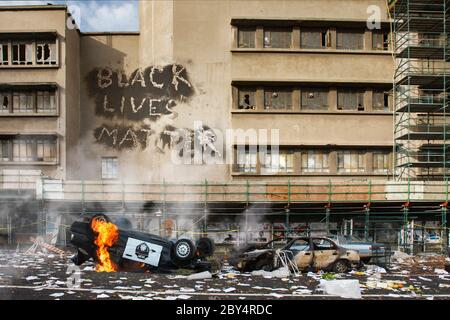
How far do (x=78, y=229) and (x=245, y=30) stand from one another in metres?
16.3

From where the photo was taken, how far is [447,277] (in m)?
16.9

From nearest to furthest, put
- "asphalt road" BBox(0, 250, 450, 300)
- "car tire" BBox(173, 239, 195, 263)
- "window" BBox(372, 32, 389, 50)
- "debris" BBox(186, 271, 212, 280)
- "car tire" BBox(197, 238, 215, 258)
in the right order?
"asphalt road" BBox(0, 250, 450, 300)
"debris" BBox(186, 271, 212, 280)
"car tire" BBox(173, 239, 195, 263)
"car tire" BBox(197, 238, 215, 258)
"window" BBox(372, 32, 389, 50)

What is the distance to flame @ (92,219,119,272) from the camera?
645 inches

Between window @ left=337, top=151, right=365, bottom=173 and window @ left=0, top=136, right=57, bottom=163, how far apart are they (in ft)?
54.3

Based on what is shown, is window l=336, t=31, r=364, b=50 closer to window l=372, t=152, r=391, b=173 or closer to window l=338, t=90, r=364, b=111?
window l=338, t=90, r=364, b=111

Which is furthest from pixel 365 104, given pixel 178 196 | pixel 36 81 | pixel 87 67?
pixel 36 81

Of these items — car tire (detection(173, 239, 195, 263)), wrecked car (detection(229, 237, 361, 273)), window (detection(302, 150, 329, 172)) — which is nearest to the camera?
car tire (detection(173, 239, 195, 263))

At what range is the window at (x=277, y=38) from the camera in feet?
91.4

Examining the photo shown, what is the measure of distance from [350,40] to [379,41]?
1.75 metres

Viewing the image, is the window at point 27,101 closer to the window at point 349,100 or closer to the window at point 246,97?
the window at point 246,97

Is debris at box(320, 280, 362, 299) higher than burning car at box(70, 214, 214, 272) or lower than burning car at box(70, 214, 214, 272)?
lower

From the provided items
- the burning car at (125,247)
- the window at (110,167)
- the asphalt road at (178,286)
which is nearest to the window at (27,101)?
the window at (110,167)

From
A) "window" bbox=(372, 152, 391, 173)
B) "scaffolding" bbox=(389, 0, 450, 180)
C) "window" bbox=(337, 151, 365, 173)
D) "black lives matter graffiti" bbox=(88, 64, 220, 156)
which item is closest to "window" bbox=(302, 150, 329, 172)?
"window" bbox=(337, 151, 365, 173)

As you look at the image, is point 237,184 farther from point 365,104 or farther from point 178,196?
point 365,104
